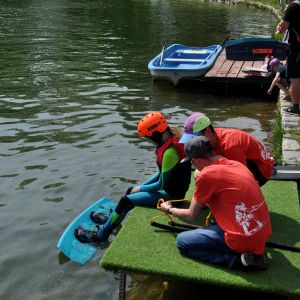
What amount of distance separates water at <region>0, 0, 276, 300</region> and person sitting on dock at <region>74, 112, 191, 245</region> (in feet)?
2.19

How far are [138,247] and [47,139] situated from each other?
243 inches

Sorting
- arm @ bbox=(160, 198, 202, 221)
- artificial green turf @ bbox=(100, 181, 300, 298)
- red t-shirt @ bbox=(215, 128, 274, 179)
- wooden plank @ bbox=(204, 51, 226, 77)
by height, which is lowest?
wooden plank @ bbox=(204, 51, 226, 77)

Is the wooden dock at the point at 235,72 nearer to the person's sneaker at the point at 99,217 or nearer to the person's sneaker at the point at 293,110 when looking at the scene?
the person's sneaker at the point at 293,110

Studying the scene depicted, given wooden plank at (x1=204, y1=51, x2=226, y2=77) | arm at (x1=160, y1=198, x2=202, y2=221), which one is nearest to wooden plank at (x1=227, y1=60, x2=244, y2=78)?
wooden plank at (x1=204, y1=51, x2=226, y2=77)

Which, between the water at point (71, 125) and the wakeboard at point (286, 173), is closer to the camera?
the water at point (71, 125)

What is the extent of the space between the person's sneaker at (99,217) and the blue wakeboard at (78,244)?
55 millimetres

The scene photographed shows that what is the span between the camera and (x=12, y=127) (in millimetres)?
12195

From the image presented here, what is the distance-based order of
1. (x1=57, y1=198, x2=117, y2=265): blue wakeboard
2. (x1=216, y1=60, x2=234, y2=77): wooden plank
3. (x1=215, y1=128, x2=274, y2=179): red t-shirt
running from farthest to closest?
1. (x1=216, y1=60, x2=234, y2=77): wooden plank
2. (x1=57, y1=198, x2=117, y2=265): blue wakeboard
3. (x1=215, y1=128, x2=274, y2=179): red t-shirt

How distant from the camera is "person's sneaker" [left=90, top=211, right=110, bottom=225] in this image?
758cm

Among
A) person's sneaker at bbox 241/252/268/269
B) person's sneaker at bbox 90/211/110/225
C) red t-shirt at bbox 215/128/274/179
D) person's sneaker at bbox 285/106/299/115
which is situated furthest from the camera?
person's sneaker at bbox 285/106/299/115

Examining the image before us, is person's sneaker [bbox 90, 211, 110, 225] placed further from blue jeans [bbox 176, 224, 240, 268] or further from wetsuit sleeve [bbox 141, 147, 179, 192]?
blue jeans [bbox 176, 224, 240, 268]

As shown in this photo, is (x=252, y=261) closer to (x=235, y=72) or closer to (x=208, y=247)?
(x=208, y=247)

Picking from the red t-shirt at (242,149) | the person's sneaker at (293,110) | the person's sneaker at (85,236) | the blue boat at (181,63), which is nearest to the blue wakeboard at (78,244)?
the person's sneaker at (85,236)

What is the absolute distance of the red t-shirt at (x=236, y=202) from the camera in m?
5.16
